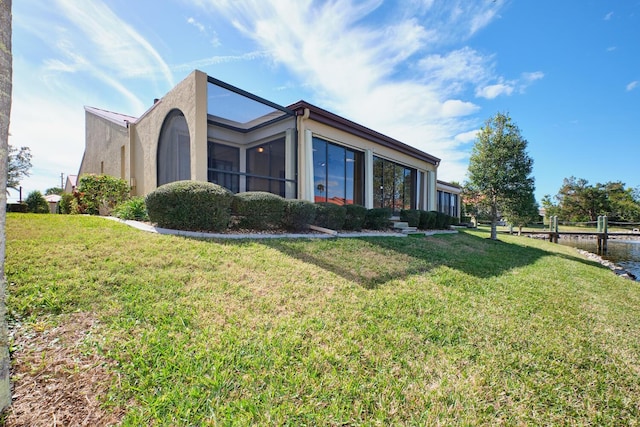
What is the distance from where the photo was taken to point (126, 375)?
71.7 inches

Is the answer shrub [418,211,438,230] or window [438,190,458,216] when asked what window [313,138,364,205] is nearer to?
shrub [418,211,438,230]

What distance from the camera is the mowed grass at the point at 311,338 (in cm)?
180

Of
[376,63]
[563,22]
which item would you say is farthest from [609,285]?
[376,63]

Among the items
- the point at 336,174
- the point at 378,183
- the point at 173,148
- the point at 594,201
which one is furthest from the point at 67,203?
the point at 594,201

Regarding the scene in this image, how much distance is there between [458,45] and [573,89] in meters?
8.06

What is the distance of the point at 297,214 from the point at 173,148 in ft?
16.3

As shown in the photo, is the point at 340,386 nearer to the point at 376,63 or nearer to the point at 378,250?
the point at 378,250

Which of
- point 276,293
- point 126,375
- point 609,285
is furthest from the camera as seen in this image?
point 609,285

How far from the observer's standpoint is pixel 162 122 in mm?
8555

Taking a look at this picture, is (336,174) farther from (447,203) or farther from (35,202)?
(447,203)

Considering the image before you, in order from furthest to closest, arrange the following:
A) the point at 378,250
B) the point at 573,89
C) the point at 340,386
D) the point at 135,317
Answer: the point at 573,89 < the point at 378,250 < the point at 135,317 < the point at 340,386

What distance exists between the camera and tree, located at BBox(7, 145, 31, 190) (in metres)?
26.2

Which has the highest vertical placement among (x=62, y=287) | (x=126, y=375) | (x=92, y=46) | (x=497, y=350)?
(x=92, y=46)

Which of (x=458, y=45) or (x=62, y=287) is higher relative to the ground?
(x=458, y=45)
